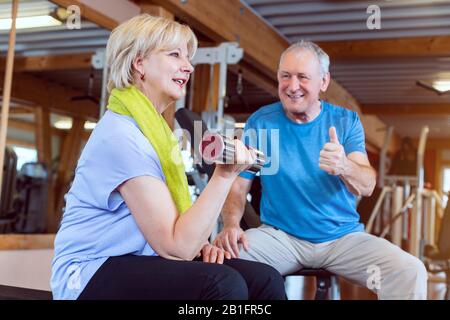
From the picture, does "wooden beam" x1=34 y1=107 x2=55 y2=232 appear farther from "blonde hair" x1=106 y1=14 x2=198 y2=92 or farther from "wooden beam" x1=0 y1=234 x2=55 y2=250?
"blonde hair" x1=106 y1=14 x2=198 y2=92

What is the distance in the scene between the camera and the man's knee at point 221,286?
102 centimetres

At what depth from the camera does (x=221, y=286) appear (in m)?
1.02

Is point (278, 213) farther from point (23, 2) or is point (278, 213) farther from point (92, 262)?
point (23, 2)

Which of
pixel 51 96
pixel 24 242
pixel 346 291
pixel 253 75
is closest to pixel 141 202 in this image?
pixel 24 242

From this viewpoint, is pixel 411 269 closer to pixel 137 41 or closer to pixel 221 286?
pixel 221 286

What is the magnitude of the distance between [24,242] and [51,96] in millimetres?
4827

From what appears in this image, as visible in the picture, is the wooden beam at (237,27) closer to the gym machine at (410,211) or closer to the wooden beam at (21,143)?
the gym machine at (410,211)

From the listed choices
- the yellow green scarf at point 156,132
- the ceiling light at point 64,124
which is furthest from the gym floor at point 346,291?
the ceiling light at point 64,124

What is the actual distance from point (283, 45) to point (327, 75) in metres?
3.39

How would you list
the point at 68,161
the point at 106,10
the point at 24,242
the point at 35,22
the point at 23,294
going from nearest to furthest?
the point at 23,294
the point at 24,242
the point at 106,10
the point at 35,22
the point at 68,161

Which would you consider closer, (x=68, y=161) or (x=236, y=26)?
(x=236, y=26)

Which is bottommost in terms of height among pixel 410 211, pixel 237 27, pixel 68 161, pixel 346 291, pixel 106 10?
pixel 346 291

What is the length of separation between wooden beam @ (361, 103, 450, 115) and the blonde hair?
654 cm
